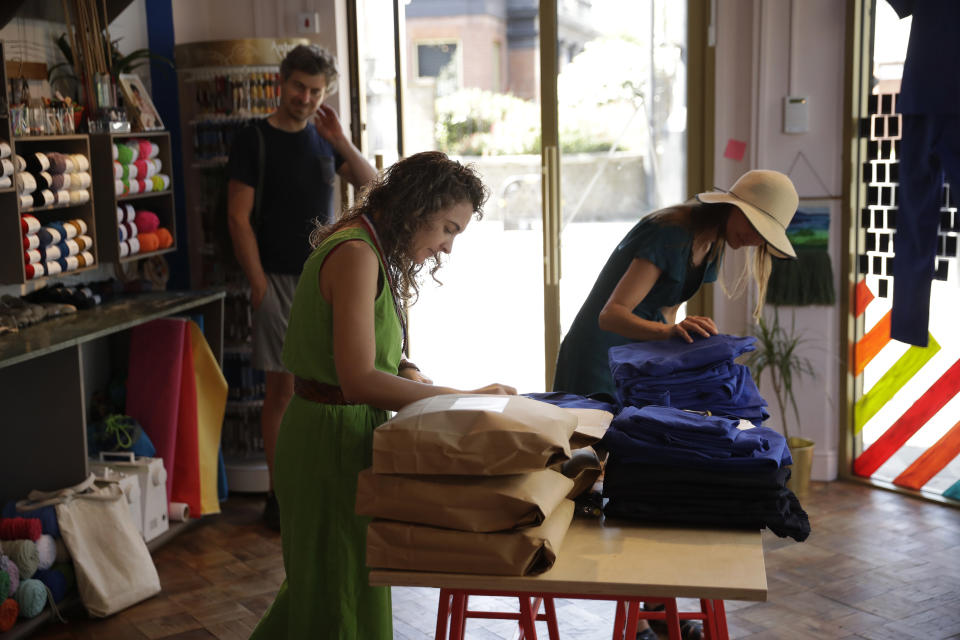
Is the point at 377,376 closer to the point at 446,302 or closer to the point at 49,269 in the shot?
the point at 49,269

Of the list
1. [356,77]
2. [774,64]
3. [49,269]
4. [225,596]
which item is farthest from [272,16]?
[225,596]

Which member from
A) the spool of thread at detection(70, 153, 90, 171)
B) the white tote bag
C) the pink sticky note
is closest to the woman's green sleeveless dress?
the white tote bag

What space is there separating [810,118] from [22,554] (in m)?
3.56

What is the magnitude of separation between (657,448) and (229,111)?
3.11 metres

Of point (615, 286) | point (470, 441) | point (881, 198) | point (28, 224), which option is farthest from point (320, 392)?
point (881, 198)

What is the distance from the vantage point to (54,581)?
3275mm

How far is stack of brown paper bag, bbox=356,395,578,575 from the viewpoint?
1.66m

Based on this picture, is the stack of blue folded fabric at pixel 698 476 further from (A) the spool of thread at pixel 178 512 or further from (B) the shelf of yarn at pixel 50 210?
(A) the spool of thread at pixel 178 512

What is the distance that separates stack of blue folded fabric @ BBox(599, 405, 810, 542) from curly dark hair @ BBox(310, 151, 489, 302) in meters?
0.55

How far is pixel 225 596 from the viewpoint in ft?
11.7

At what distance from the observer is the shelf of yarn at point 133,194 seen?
3871 mm

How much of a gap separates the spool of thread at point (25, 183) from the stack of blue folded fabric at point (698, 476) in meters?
2.36

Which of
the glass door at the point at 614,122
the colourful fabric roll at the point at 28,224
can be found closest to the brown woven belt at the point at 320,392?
the colourful fabric roll at the point at 28,224

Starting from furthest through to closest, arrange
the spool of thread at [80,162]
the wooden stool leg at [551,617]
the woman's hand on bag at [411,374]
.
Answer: the spool of thread at [80,162]
the wooden stool leg at [551,617]
the woman's hand on bag at [411,374]
